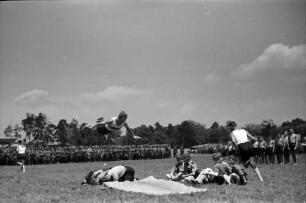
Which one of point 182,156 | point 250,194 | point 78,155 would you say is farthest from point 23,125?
point 250,194

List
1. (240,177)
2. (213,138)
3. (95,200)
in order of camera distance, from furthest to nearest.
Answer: (213,138) < (240,177) < (95,200)

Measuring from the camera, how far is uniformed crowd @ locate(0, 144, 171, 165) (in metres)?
26.7

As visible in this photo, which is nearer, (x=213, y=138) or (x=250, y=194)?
(x=250, y=194)

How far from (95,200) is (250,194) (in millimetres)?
2705

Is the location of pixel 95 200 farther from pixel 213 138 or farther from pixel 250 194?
pixel 213 138

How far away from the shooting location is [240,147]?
867cm

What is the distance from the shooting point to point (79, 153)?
29.1 metres

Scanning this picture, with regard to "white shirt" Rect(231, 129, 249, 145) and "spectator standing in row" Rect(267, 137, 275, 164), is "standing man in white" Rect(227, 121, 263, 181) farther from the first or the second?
"spectator standing in row" Rect(267, 137, 275, 164)

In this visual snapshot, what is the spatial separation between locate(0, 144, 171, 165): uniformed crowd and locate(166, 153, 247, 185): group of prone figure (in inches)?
745

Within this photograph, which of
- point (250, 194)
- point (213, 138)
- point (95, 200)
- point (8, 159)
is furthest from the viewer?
point (213, 138)

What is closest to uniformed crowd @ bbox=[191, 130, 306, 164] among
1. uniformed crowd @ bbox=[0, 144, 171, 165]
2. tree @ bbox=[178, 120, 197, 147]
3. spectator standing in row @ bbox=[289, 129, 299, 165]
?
spectator standing in row @ bbox=[289, 129, 299, 165]

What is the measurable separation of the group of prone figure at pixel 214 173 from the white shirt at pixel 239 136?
1.62 ft

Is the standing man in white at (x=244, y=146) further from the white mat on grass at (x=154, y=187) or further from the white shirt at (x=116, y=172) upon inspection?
the white shirt at (x=116, y=172)

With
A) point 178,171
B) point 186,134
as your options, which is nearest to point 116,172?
point 178,171
